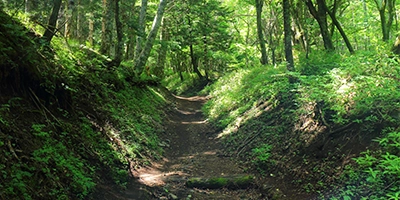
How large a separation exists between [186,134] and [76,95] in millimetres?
6065

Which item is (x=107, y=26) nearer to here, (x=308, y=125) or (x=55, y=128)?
(x=55, y=128)

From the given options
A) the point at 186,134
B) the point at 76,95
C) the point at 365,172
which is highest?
→ the point at 76,95

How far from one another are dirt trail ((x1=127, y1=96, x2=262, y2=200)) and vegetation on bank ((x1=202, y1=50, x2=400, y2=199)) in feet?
2.45

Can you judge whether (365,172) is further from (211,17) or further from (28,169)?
(211,17)

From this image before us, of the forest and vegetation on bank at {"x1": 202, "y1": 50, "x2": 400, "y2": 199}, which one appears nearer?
the forest

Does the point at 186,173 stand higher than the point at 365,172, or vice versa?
the point at 365,172

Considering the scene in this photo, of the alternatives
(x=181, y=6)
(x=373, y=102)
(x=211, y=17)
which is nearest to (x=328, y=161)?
(x=373, y=102)

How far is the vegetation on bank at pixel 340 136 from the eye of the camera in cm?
487

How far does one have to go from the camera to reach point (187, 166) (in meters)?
8.54

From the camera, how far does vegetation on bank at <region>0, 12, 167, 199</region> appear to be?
4293 mm

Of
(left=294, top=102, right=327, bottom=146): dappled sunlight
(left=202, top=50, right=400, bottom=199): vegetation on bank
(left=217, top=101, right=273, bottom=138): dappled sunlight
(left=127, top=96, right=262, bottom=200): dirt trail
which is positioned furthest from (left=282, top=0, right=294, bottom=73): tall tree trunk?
(left=127, top=96, right=262, bottom=200): dirt trail

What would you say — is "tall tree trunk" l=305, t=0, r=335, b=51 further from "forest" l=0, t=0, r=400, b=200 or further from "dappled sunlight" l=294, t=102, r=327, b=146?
"dappled sunlight" l=294, t=102, r=327, b=146

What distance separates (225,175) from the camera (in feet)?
25.0

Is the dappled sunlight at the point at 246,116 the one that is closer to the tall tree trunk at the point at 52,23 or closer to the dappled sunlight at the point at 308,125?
the dappled sunlight at the point at 308,125
